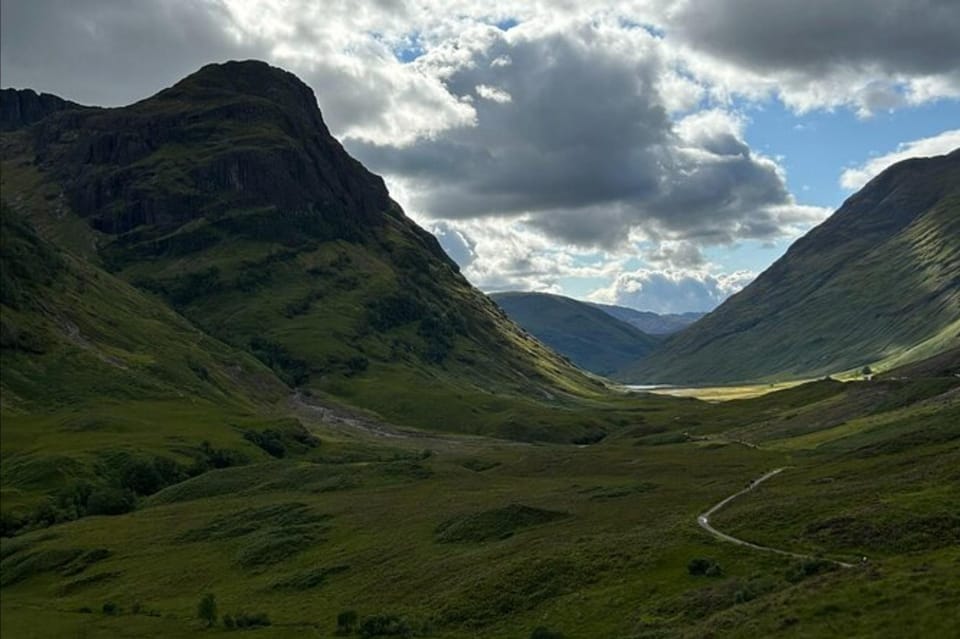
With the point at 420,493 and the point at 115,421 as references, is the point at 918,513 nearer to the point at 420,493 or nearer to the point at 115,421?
the point at 420,493

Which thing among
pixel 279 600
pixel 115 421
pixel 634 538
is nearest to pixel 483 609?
pixel 634 538

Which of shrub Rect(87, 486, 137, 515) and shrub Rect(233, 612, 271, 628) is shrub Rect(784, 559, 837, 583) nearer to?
shrub Rect(233, 612, 271, 628)

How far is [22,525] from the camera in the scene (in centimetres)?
13550

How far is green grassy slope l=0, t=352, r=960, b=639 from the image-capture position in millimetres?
58312

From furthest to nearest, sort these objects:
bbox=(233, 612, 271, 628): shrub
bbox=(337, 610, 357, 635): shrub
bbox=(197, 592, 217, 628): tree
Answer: bbox=(197, 592, 217, 628): tree → bbox=(233, 612, 271, 628): shrub → bbox=(337, 610, 357, 635): shrub

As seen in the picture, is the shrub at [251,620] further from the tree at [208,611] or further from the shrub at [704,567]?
the shrub at [704,567]

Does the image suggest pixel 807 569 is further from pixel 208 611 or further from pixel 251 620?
pixel 208 611

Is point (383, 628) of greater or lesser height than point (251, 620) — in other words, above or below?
above

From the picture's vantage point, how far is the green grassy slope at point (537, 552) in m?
58.3

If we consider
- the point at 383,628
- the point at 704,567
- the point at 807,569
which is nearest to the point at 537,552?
the point at 704,567

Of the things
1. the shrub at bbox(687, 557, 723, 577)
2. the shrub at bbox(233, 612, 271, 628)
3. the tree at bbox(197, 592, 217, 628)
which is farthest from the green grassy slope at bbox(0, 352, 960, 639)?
the shrub at bbox(233, 612, 271, 628)

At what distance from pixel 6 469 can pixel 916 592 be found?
521ft

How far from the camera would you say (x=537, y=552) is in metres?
83.4

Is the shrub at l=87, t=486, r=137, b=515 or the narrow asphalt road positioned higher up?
the narrow asphalt road
